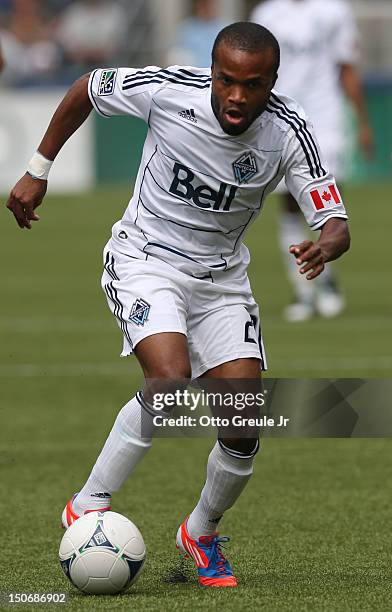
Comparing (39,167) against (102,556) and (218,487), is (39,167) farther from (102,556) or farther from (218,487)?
(102,556)

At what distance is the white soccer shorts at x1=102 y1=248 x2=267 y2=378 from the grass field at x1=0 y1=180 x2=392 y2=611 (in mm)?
799

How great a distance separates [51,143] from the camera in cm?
552

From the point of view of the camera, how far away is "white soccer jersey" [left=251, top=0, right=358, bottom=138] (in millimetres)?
12297

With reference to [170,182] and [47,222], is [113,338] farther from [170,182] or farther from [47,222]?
[47,222]

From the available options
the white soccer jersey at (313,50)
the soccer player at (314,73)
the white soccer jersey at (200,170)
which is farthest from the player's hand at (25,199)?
the white soccer jersey at (313,50)

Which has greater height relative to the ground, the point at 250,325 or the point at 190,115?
the point at 190,115

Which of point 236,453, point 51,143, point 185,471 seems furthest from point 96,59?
point 236,453

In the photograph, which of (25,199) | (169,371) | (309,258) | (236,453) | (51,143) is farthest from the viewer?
(51,143)

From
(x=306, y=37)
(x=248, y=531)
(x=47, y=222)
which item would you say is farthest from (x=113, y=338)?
(x=47, y=222)

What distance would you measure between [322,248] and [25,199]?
3.74 feet

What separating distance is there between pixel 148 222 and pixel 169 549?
4.15ft

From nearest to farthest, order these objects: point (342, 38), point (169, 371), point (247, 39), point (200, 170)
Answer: point (169, 371)
point (247, 39)
point (200, 170)
point (342, 38)

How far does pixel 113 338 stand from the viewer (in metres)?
11.4

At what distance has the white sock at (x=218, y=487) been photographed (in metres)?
5.19
